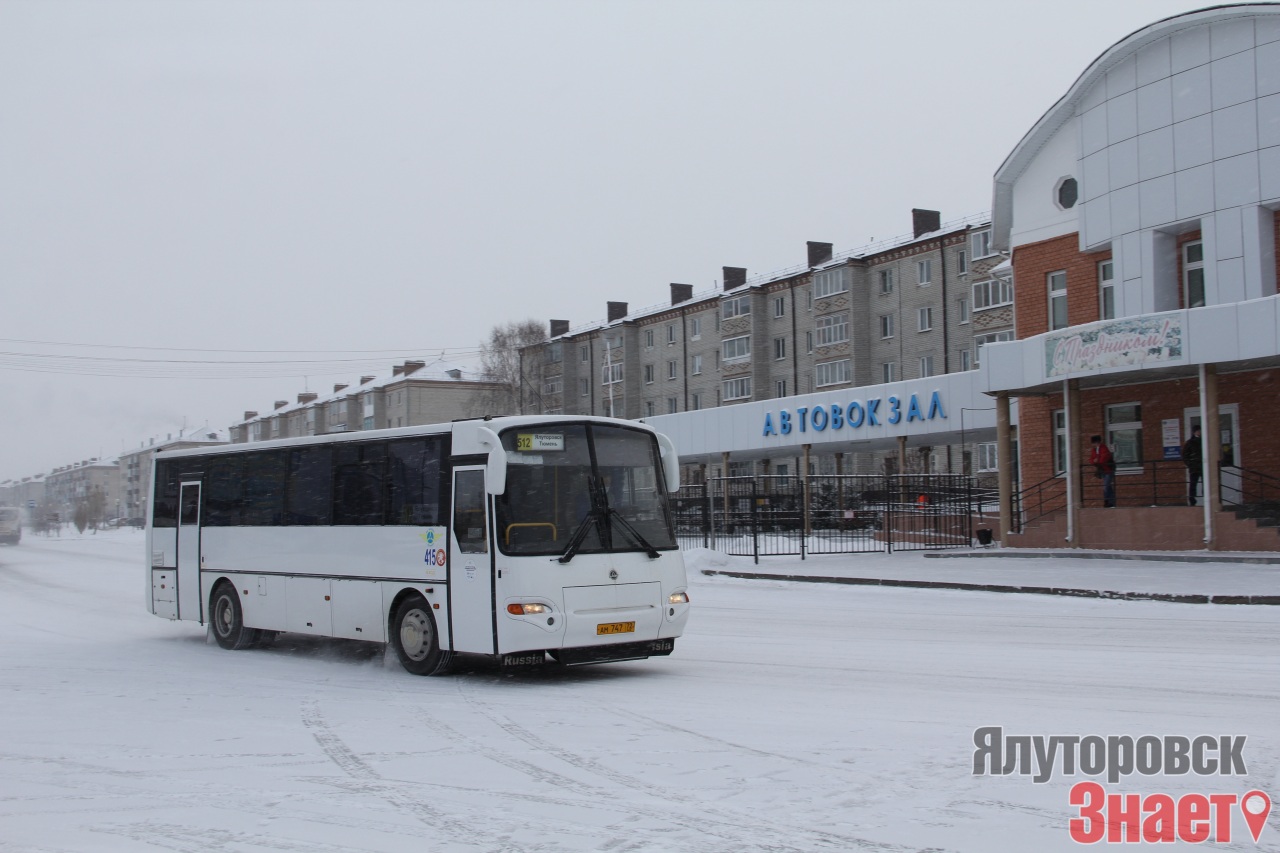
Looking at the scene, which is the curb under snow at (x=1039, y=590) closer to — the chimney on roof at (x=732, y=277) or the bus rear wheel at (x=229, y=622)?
the bus rear wheel at (x=229, y=622)

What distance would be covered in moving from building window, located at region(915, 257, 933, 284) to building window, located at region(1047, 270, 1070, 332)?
29904 mm

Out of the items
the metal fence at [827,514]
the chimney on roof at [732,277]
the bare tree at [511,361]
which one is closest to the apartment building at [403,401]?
the bare tree at [511,361]

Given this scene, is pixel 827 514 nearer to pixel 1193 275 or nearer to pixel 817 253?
pixel 1193 275

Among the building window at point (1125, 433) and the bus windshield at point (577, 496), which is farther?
the building window at point (1125, 433)

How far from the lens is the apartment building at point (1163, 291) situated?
77.6ft

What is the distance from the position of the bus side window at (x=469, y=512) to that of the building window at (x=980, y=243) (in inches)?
1904

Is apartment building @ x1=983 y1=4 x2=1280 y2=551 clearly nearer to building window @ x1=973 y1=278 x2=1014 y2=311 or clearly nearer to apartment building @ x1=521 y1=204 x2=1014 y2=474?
apartment building @ x1=521 y1=204 x2=1014 y2=474

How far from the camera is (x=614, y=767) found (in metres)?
7.48

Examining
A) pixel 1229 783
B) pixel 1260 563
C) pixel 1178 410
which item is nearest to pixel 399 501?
pixel 1229 783

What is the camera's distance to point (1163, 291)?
1072 inches

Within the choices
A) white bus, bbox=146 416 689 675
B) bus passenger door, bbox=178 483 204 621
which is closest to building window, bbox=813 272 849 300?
bus passenger door, bbox=178 483 204 621

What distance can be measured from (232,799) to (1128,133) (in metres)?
26.2

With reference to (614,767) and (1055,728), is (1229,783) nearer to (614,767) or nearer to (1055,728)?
(1055,728)

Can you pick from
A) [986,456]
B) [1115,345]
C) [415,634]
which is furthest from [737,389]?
[415,634]
